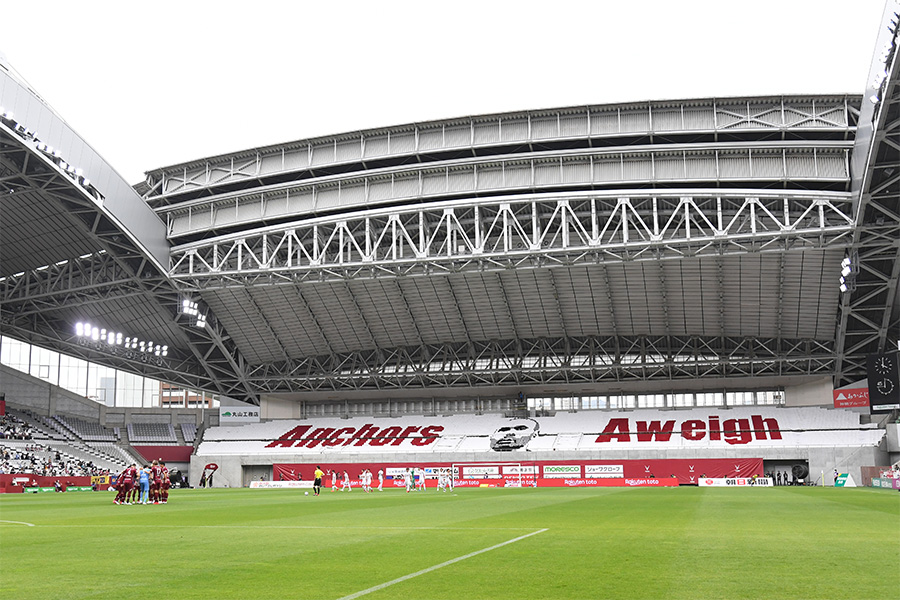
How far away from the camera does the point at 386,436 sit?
256 ft

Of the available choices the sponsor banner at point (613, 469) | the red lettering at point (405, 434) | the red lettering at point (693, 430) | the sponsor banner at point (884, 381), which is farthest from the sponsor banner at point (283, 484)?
the sponsor banner at point (884, 381)

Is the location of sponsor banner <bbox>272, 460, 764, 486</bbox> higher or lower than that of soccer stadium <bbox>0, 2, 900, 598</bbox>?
lower

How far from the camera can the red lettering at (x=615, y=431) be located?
71125 millimetres

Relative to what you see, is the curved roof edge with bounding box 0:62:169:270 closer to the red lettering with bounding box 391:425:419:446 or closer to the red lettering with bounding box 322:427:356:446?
Result: the red lettering with bounding box 322:427:356:446

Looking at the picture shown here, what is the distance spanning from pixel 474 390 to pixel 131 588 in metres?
69.5

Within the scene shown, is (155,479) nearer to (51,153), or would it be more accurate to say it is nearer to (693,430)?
(51,153)

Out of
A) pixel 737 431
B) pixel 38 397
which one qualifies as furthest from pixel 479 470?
pixel 38 397

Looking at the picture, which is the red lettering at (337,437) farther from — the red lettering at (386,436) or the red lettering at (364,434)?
the red lettering at (386,436)

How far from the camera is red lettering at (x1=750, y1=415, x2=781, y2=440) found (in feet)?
220

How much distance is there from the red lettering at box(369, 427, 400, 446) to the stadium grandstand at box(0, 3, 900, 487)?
0.29 meters

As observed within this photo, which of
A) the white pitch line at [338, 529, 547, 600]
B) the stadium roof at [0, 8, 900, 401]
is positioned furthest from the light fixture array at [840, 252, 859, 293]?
the white pitch line at [338, 529, 547, 600]

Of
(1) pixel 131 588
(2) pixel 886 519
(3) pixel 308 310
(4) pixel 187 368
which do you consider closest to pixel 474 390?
(3) pixel 308 310

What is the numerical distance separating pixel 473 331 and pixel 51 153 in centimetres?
3481

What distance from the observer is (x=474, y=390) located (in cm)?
7850
